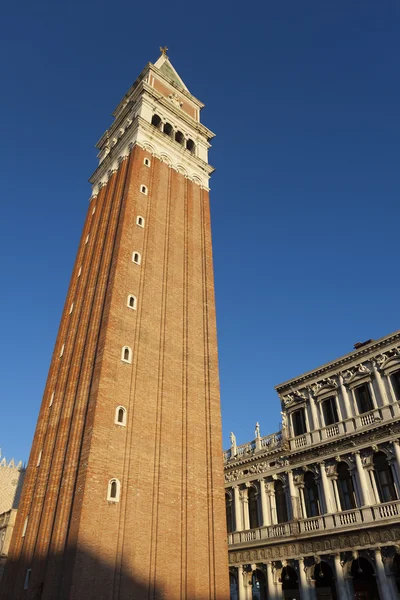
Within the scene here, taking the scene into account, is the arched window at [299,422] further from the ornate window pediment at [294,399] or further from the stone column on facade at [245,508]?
the stone column on facade at [245,508]

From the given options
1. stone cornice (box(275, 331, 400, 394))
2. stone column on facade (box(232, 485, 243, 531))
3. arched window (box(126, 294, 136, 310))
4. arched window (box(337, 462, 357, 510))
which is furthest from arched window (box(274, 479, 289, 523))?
arched window (box(126, 294, 136, 310))

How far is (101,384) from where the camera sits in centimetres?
2417

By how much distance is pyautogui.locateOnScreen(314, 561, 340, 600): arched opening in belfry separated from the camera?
86.5 feet

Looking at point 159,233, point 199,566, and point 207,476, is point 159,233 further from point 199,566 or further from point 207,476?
point 199,566

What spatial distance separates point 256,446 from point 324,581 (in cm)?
955

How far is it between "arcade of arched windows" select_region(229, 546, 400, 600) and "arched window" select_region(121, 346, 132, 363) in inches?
599

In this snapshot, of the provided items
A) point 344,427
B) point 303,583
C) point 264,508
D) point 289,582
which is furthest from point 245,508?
point 344,427

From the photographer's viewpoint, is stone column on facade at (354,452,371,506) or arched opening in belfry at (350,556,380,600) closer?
arched opening in belfry at (350,556,380,600)

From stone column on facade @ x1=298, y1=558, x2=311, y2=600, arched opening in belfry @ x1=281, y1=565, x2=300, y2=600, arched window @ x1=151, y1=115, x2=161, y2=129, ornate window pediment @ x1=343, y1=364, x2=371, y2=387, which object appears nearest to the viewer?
stone column on facade @ x1=298, y1=558, x2=311, y2=600

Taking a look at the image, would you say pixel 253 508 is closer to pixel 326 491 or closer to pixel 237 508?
pixel 237 508

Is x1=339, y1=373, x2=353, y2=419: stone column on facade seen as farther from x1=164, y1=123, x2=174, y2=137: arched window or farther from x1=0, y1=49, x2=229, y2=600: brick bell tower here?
x1=164, y1=123, x2=174, y2=137: arched window

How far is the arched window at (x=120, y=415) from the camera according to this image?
2407 centimetres

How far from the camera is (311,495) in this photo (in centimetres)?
2925

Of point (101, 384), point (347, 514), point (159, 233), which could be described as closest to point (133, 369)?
point (101, 384)
